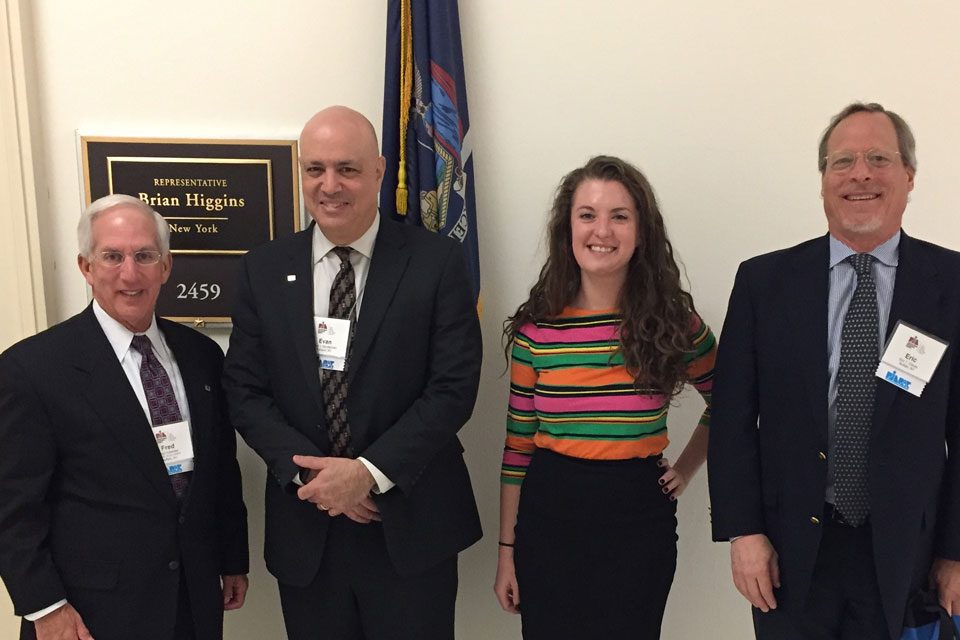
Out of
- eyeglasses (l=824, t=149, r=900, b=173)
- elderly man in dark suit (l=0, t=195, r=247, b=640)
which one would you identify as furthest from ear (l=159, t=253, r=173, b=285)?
eyeglasses (l=824, t=149, r=900, b=173)

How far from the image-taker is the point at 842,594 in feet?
5.04

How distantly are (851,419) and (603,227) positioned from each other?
74cm

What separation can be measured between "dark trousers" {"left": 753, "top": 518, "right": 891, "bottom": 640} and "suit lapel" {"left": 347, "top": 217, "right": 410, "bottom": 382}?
119 cm

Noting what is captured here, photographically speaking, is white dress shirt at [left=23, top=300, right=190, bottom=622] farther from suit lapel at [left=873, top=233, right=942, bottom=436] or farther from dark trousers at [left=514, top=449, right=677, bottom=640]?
suit lapel at [left=873, top=233, right=942, bottom=436]

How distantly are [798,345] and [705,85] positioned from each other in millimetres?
1202

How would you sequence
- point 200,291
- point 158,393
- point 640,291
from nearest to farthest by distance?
point 158,393
point 640,291
point 200,291

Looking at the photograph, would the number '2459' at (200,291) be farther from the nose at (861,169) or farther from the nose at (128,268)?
the nose at (861,169)

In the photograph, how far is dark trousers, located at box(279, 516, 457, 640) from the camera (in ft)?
5.85

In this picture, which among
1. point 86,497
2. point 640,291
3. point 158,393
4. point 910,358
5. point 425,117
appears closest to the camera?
point 910,358

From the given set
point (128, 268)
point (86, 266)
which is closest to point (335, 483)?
point (128, 268)

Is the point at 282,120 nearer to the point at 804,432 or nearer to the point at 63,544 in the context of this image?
the point at 63,544

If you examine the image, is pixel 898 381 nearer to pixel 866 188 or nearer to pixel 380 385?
pixel 866 188

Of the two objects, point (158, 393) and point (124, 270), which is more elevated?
point (124, 270)

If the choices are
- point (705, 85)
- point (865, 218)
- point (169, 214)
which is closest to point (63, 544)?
point (169, 214)
